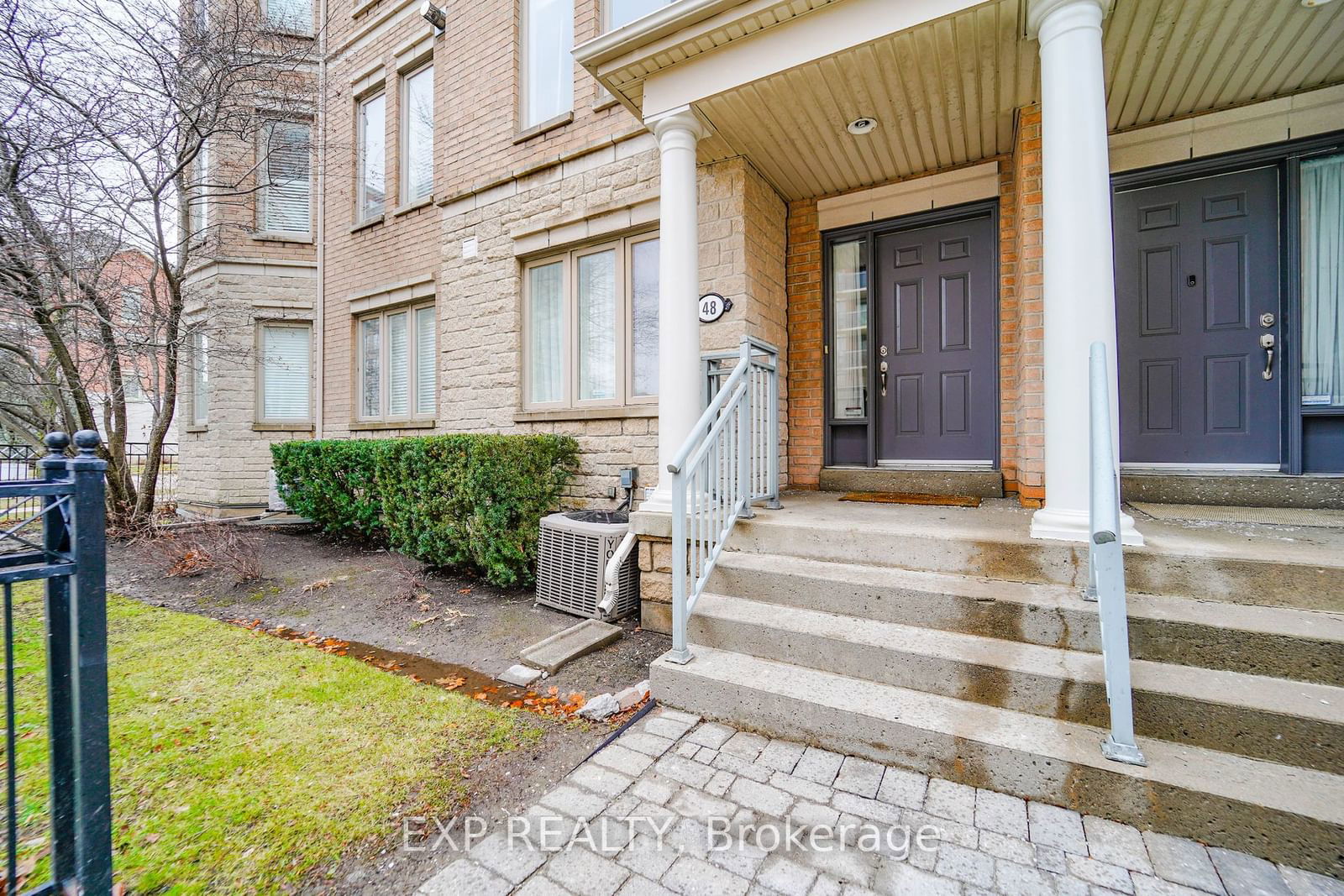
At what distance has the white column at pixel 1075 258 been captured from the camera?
2.44m

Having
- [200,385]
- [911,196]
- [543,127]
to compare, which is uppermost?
[543,127]

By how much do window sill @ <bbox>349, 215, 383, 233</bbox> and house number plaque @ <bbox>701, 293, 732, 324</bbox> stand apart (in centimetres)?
513

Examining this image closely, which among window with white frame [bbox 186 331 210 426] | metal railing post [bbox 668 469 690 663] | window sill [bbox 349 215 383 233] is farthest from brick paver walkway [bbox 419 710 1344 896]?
window with white frame [bbox 186 331 210 426]

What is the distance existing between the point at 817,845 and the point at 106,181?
8559 mm

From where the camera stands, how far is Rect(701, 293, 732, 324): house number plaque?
4.09 meters

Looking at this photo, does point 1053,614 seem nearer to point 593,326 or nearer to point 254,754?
point 254,754

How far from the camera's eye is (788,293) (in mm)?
4824

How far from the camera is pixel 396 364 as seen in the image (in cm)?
691

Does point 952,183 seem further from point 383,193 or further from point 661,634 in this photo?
point 383,193

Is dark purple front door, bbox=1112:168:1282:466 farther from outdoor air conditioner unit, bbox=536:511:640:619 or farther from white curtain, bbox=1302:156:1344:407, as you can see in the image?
outdoor air conditioner unit, bbox=536:511:640:619

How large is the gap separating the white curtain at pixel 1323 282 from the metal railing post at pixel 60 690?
5767mm

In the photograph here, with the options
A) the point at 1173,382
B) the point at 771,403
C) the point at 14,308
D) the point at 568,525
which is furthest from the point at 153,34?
the point at 1173,382

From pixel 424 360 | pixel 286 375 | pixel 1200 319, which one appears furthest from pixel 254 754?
pixel 286 375

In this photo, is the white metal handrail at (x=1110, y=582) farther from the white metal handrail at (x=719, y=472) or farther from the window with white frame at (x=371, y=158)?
the window with white frame at (x=371, y=158)
